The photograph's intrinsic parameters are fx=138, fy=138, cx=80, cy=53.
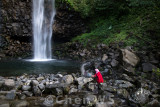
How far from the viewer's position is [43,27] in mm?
21875

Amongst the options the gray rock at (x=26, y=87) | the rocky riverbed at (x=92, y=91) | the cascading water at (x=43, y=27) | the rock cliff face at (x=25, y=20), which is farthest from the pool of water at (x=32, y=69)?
the rock cliff face at (x=25, y=20)

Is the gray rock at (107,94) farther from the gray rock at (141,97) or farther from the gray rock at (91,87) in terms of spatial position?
the gray rock at (141,97)

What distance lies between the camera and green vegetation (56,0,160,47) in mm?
14195

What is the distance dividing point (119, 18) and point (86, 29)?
5828 mm

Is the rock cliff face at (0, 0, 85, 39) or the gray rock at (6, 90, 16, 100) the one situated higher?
the rock cliff face at (0, 0, 85, 39)

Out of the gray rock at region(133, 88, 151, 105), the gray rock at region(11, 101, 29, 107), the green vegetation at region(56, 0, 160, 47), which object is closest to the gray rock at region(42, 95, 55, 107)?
the gray rock at region(11, 101, 29, 107)

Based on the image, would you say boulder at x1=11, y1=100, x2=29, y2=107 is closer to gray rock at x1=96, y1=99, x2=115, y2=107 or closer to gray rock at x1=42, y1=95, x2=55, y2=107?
gray rock at x1=42, y1=95, x2=55, y2=107

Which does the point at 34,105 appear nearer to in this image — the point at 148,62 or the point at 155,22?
the point at 148,62

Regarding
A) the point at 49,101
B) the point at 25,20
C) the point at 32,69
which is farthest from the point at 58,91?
the point at 25,20

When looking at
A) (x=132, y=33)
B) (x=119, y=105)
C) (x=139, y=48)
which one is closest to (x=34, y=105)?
(x=119, y=105)

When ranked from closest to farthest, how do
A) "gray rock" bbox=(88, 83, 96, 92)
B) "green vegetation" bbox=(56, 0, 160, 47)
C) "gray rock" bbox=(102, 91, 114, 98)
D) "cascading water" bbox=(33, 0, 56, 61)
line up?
"gray rock" bbox=(102, 91, 114, 98)
"gray rock" bbox=(88, 83, 96, 92)
"green vegetation" bbox=(56, 0, 160, 47)
"cascading water" bbox=(33, 0, 56, 61)

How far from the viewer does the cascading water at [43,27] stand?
21406 millimetres

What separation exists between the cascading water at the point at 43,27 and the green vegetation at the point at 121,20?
3.40 m

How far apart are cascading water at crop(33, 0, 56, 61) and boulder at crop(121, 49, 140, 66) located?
45.1 ft
